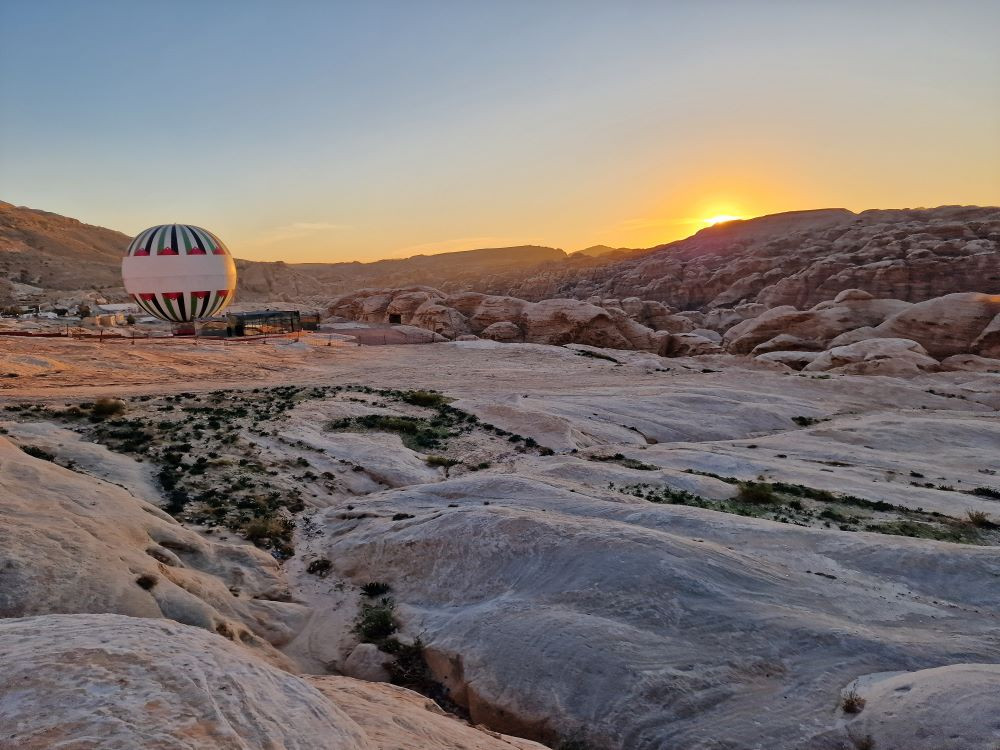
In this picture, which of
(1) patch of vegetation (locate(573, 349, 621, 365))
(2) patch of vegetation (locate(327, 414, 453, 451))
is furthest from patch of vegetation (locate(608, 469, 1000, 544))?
(1) patch of vegetation (locate(573, 349, 621, 365))

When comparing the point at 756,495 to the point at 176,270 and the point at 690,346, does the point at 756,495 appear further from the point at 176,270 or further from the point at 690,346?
the point at 690,346

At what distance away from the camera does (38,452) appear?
1416 centimetres

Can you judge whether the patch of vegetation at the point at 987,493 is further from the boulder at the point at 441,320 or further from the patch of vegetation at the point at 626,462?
the boulder at the point at 441,320

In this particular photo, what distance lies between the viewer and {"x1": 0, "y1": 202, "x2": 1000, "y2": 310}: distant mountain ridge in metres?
67.0

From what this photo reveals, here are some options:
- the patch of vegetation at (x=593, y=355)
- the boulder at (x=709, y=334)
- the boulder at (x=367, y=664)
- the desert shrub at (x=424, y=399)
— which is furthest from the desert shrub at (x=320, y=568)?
the boulder at (x=709, y=334)

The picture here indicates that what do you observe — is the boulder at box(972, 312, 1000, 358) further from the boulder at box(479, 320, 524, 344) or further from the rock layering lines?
the boulder at box(479, 320, 524, 344)

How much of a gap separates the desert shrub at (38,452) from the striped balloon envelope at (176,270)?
2412 cm

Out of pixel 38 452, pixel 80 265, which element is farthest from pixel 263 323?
pixel 80 265

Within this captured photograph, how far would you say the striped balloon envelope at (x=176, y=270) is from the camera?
117 ft

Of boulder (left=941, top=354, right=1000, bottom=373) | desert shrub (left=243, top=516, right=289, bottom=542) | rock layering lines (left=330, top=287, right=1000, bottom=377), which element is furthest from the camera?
rock layering lines (left=330, top=287, right=1000, bottom=377)

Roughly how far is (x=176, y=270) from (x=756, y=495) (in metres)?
33.1

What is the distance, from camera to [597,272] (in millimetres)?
115688

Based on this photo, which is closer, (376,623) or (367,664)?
(367,664)

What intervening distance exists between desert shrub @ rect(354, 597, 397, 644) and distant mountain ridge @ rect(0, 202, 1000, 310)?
230 ft
